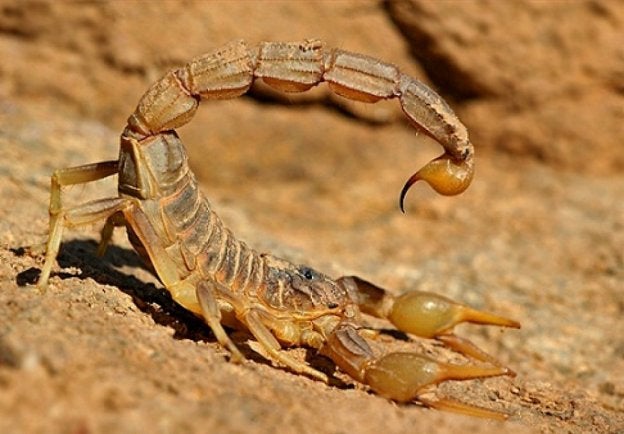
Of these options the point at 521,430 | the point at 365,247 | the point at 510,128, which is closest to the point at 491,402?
the point at 521,430

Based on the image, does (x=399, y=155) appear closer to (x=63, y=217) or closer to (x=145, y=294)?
(x=145, y=294)

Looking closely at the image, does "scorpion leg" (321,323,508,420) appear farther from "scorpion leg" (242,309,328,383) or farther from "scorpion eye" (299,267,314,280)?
"scorpion eye" (299,267,314,280)

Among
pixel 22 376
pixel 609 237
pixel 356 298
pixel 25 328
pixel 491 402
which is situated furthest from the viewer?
pixel 609 237

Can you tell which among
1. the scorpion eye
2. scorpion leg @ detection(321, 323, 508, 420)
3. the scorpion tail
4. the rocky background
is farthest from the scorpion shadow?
the scorpion tail

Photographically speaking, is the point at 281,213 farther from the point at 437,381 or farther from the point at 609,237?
the point at 437,381

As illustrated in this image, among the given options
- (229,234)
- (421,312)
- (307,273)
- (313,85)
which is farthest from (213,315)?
(421,312)

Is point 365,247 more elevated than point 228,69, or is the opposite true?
point 228,69

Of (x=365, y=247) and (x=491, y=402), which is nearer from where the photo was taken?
(x=491, y=402)
